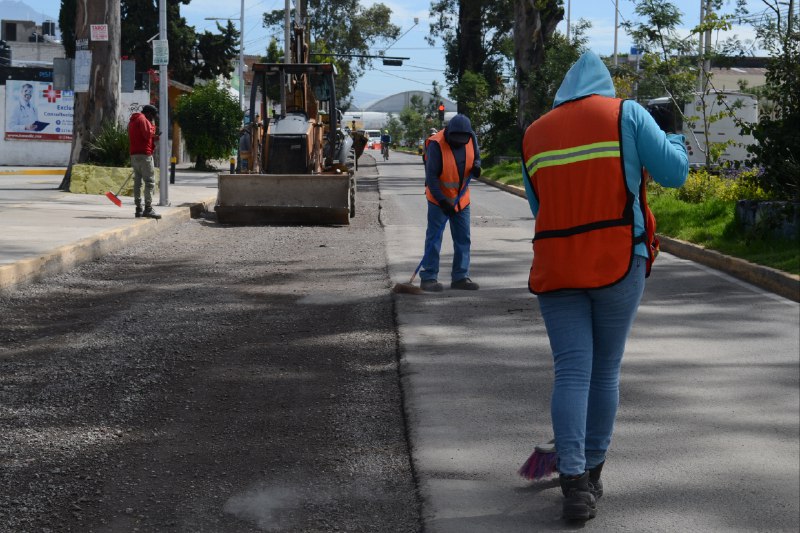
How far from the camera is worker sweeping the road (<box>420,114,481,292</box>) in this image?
1055 centimetres

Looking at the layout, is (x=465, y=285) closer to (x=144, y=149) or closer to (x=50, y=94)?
(x=144, y=149)

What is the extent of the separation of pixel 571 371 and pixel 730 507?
91 centimetres

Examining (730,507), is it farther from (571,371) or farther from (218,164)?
(218,164)

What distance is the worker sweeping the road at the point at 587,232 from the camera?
434 centimetres

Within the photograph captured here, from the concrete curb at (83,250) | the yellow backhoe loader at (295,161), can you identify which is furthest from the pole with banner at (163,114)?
the yellow backhoe loader at (295,161)

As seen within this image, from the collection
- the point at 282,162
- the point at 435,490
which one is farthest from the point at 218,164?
the point at 435,490

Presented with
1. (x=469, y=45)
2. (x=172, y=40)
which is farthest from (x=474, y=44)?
(x=172, y=40)

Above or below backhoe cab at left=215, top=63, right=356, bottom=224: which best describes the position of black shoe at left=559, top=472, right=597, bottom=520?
below

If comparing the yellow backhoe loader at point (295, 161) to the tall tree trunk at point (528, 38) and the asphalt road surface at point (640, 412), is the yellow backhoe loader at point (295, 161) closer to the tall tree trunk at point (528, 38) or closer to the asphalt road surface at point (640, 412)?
the asphalt road surface at point (640, 412)

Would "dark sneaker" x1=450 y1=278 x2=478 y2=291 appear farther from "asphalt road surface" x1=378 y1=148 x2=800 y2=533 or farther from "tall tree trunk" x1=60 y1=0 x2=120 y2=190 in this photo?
"tall tree trunk" x1=60 y1=0 x2=120 y2=190

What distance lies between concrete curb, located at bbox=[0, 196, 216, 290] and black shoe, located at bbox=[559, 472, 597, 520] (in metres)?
7.08

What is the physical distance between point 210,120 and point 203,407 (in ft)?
97.4

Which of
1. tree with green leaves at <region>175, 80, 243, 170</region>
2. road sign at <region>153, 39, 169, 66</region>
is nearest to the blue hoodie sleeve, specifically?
road sign at <region>153, 39, 169, 66</region>

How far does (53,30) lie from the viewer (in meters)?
93.0
